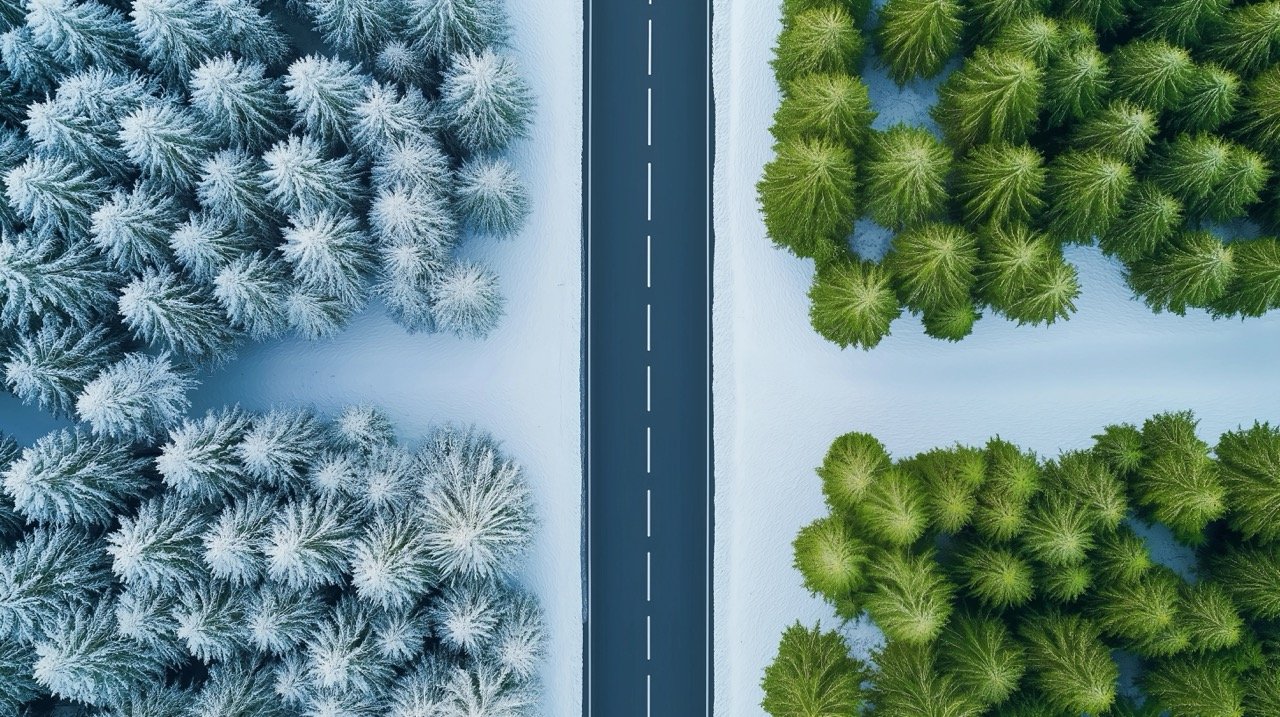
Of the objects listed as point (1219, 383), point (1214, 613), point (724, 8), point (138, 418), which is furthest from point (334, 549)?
point (1219, 383)

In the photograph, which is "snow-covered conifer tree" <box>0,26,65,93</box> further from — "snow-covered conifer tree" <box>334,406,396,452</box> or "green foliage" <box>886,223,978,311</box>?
"green foliage" <box>886,223,978,311</box>

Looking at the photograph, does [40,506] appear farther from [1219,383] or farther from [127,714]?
[1219,383]

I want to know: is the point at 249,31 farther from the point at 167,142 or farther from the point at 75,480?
the point at 75,480

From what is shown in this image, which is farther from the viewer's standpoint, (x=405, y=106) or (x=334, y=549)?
(x=405, y=106)

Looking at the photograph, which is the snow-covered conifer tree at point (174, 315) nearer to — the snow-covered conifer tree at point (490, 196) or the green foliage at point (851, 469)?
the snow-covered conifer tree at point (490, 196)

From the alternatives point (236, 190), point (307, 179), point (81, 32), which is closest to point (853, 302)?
point (307, 179)

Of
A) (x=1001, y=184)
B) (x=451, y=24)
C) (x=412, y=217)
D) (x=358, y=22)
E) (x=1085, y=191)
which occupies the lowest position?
(x=412, y=217)
